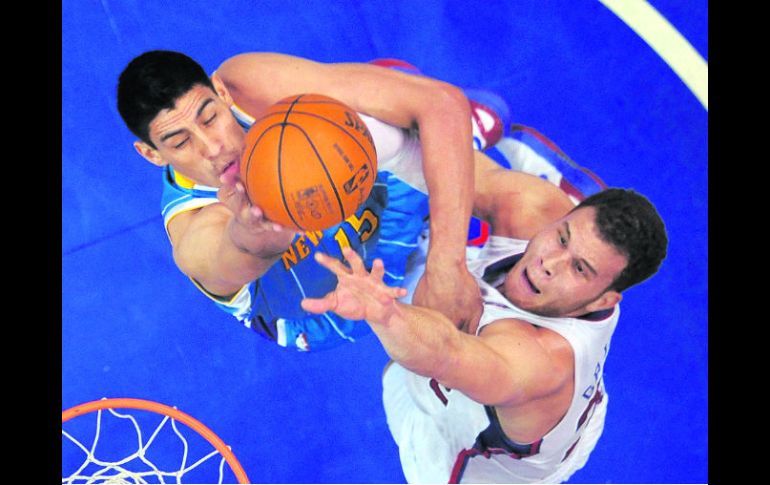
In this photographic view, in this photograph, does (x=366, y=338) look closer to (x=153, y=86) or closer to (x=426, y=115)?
(x=426, y=115)

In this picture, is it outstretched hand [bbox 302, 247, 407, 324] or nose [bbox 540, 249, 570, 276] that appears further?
nose [bbox 540, 249, 570, 276]

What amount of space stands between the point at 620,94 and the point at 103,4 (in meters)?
1.90

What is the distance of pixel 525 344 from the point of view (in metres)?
1.98

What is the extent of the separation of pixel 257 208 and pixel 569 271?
861 mm

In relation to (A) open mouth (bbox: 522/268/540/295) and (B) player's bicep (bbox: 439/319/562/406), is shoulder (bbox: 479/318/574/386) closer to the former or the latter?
(B) player's bicep (bbox: 439/319/562/406)

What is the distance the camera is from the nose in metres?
2.10

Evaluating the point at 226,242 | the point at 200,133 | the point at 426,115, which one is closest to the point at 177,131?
the point at 200,133

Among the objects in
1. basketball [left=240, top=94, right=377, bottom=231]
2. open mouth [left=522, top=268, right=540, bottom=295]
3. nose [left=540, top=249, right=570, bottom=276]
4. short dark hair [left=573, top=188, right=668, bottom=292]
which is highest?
short dark hair [left=573, top=188, right=668, bottom=292]

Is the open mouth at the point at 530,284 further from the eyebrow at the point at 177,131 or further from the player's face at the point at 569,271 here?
the eyebrow at the point at 177,131

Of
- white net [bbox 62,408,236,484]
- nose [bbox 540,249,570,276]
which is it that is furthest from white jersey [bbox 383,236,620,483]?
white net [bbox 62,408,236,484]

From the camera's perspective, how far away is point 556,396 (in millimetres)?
2068

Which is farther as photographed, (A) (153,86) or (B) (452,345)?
(A) (153,86)
